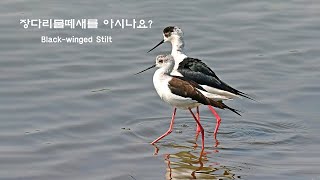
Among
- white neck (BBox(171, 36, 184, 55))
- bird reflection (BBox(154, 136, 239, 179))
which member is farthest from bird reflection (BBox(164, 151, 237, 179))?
white neck (BBox(171, 36, 184, 55))

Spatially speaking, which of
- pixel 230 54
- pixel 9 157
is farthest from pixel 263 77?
pixel 9 157

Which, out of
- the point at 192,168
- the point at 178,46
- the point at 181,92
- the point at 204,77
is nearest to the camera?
the point at 192,168

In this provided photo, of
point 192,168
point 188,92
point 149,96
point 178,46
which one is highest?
point 178,46

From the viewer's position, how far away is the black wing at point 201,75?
8.22m

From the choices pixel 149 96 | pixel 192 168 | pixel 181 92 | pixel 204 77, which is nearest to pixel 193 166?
pixel 192 168

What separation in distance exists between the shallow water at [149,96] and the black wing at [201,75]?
20.1 inches

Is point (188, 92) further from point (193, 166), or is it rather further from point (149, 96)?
point (149, 96)

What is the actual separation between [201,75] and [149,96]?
1206mm

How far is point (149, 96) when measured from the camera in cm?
938

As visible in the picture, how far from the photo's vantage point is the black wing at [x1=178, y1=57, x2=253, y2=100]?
822cm

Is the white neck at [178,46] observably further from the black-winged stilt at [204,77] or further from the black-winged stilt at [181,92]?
the black-winged stilt at [181,92]

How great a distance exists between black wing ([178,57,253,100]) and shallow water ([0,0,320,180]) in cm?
51

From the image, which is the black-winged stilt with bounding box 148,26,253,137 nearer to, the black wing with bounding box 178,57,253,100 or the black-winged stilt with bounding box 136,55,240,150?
the black wing with bounding box 178,57,253,100

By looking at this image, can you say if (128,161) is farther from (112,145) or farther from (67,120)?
(67,120)
